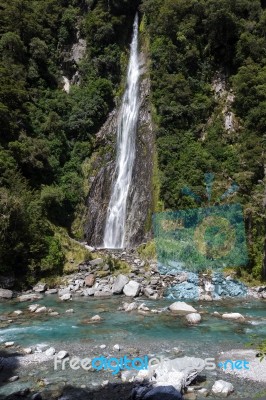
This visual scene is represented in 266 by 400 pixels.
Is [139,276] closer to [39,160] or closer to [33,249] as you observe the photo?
[33,249]

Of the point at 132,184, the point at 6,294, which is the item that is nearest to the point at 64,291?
the point at 6,294

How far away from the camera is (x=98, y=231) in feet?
96.8

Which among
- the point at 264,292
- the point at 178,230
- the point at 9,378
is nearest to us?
the point at 9,378

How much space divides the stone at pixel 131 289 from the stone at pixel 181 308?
9.73 feet

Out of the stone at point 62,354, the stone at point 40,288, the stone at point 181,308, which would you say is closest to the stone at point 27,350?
the stone at point 62,354

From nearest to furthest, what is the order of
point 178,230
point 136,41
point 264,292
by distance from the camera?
point 264,292 → point 178,230 → point 136,41

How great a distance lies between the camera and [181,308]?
15.8 meters

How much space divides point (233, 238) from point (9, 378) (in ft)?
52.1

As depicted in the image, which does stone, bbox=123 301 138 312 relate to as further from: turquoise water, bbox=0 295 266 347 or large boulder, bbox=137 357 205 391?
large boulder, bbox=137 357 205 391

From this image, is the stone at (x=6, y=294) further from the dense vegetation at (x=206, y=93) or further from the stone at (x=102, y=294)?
the dense vegetation at (x=206, y=93)

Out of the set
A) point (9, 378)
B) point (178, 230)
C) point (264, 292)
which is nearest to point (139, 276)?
point (178, 230)

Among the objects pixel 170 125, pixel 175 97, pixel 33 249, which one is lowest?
pixel 33 249

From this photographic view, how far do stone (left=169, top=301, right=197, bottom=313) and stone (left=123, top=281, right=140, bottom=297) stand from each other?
297 centimetres

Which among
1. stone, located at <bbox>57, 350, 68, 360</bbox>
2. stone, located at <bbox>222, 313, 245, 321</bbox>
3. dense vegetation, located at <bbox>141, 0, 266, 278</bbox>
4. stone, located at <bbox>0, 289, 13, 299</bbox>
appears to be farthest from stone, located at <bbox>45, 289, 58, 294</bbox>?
dense vegetation, located at <bbox>141, 0, 266, 278</bbox>
